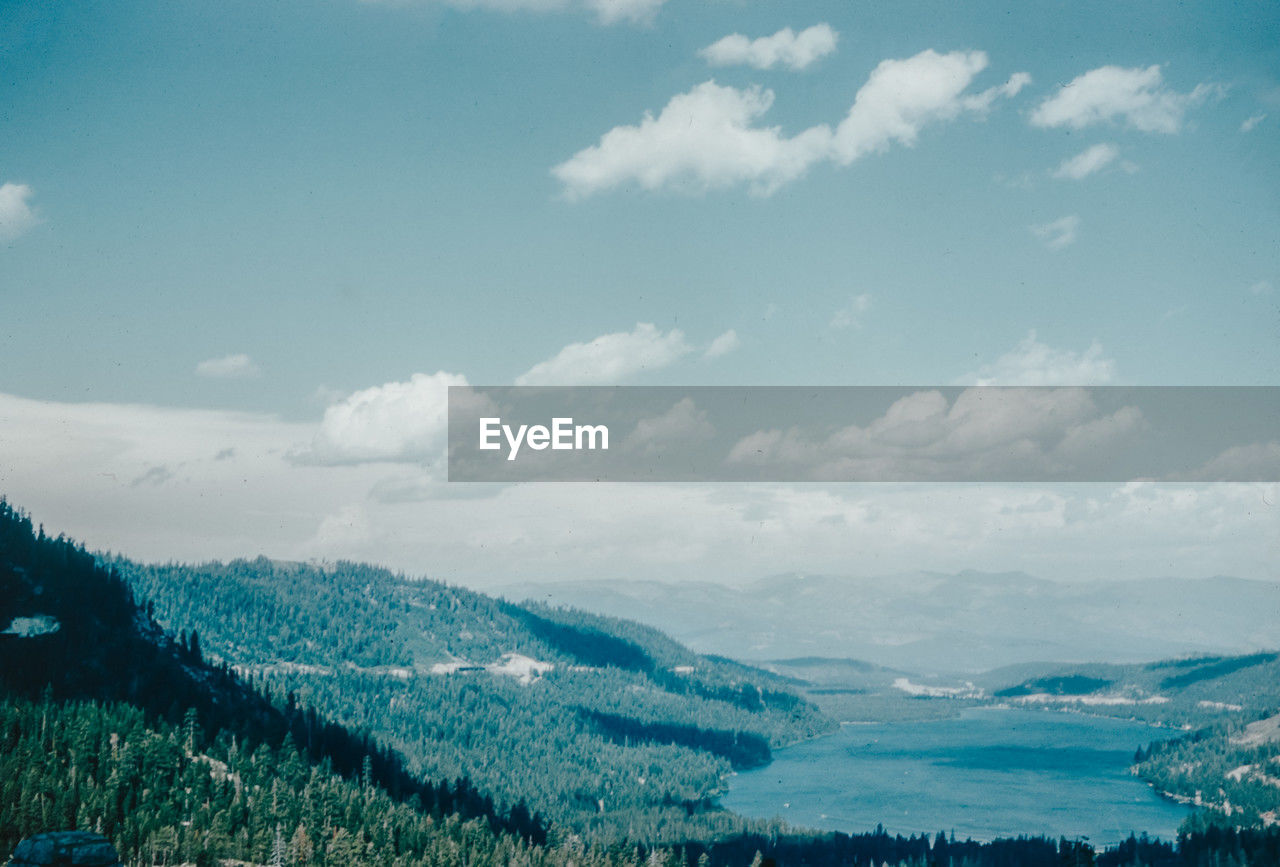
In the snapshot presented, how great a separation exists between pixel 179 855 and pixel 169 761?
111 feet

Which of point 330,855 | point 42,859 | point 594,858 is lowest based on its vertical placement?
point 594,858

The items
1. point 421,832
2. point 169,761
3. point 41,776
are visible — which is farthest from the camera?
point 421,832

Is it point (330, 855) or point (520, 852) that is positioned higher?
point (330, 855)

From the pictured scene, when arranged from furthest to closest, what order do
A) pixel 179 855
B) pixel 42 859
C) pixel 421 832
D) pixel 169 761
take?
pixel 421 832 → pixel 169 761 → pixel 179 855 → pixel 42 859

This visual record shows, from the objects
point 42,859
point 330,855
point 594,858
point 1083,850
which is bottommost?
point 594,858

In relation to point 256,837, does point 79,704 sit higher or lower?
higher

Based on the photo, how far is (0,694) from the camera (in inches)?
7411

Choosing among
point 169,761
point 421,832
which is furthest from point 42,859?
point 421,832

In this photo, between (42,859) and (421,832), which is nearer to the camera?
(42,859)

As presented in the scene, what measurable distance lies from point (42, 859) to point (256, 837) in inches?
1404

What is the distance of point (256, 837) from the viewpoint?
475 feet

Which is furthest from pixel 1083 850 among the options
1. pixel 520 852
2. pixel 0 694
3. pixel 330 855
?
pixel 0 694

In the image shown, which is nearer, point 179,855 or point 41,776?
point 179,855

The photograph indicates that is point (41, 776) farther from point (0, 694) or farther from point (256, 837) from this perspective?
point (0, 694)
